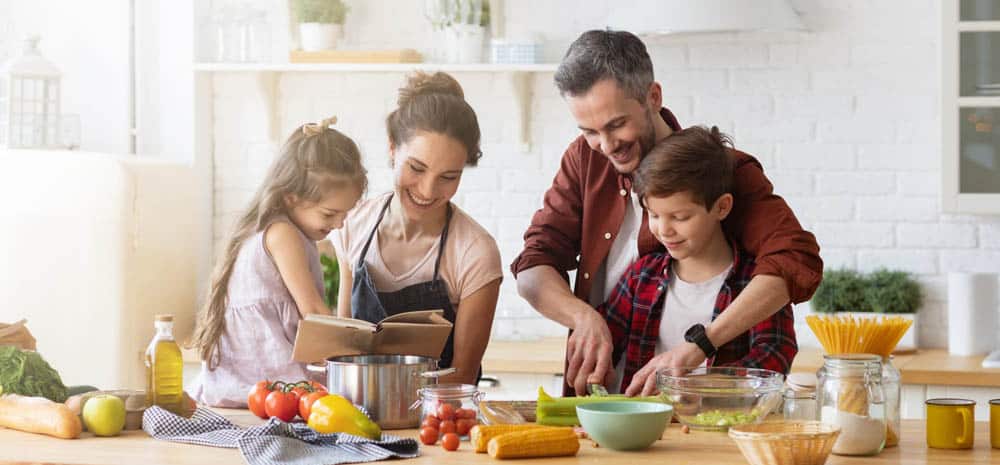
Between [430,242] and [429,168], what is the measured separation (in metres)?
0.21

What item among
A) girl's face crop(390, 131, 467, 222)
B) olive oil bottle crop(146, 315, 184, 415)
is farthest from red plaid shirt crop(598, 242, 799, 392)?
olive oil bottle crop(146, 315, 184, 415)

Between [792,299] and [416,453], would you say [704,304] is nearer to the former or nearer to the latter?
[792,299]

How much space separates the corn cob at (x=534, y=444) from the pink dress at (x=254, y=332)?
0.90 m

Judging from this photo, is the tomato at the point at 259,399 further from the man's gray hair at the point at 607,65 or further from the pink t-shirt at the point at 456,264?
the man's gray hair at the point at 607,65

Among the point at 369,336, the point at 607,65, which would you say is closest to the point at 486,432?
the point at 369,336

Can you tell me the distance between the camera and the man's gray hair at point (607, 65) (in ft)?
9.68

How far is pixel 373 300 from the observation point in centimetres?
322

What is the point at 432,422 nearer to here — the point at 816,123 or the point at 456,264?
the point at 456,264

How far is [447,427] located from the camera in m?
2.51

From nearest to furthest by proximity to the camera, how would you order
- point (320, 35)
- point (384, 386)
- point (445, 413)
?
point (445, 413) < point (384, 386) < point (320, 35)

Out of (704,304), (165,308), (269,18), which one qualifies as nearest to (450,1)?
(269,18)

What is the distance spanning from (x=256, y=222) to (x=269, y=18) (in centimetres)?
233

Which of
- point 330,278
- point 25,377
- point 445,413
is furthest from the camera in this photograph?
point 330,278

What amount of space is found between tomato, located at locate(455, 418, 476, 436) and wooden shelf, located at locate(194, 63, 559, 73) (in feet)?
8.33
